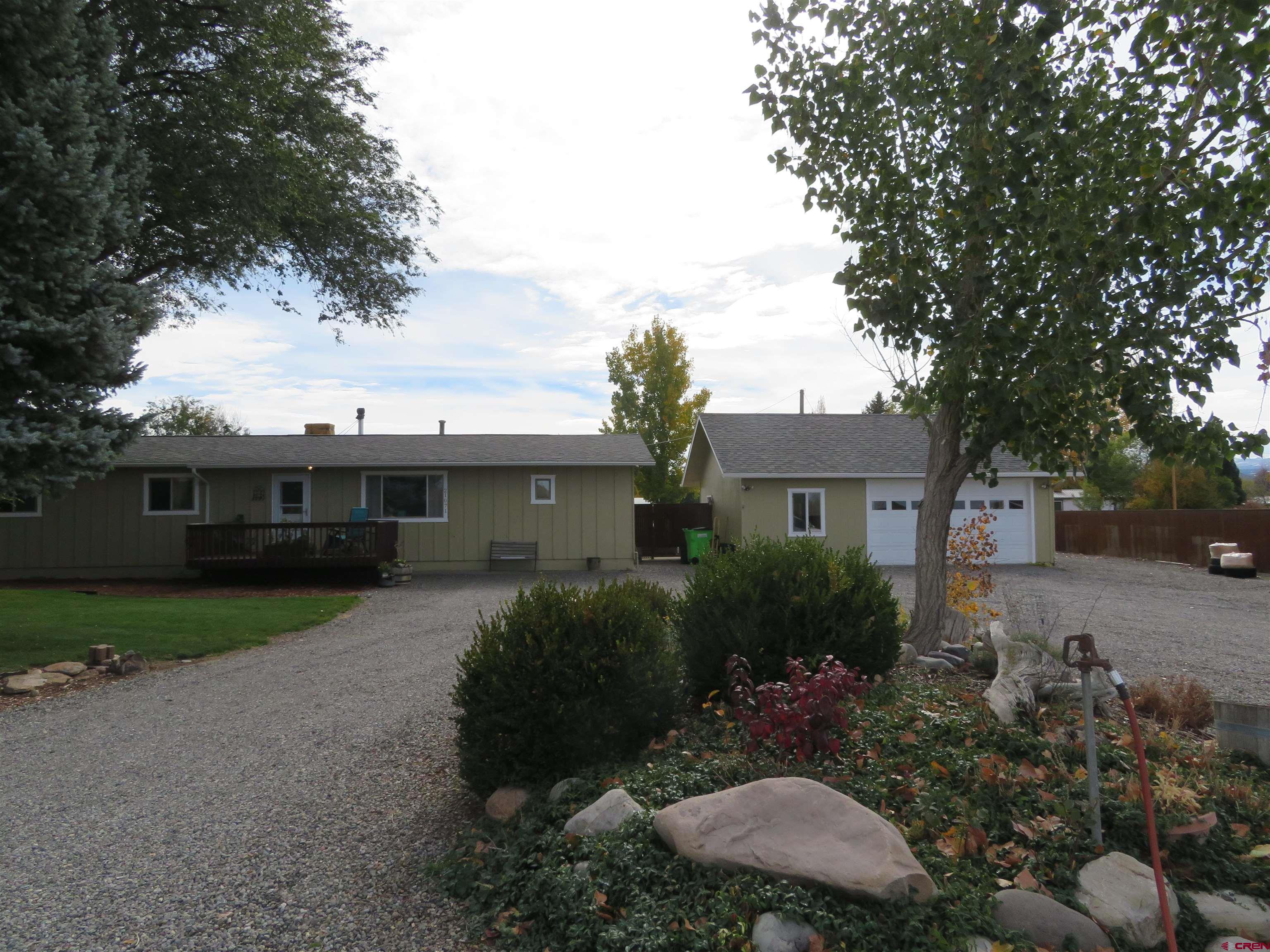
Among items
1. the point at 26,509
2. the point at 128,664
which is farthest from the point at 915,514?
the point at 26,509

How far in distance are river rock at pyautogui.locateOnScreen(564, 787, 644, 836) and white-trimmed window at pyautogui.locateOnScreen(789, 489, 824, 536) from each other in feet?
57.4

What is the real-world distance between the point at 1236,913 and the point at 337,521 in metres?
Answer: 18.4

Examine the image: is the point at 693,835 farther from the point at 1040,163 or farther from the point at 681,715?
the point at 1040,163

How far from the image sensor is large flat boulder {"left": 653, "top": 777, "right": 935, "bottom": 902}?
120 inches

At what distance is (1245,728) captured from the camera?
433 centimetres

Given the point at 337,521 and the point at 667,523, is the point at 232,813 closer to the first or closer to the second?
the point at 337,521

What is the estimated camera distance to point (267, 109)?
11578mm

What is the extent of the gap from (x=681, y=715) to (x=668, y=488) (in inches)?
957

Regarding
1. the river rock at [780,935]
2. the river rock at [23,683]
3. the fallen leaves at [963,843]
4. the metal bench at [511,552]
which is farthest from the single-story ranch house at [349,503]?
the river rock at [780,935]

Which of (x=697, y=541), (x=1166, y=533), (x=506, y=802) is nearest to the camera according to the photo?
(x=506, y=802)

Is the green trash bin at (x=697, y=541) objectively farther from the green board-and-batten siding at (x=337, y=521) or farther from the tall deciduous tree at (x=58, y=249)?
the tall deciduous tree at (x=58, y=249)

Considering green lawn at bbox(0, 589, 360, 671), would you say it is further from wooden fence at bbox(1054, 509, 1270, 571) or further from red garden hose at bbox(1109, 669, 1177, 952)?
wooden fence at bbox(1054, 509, 1270, 571)

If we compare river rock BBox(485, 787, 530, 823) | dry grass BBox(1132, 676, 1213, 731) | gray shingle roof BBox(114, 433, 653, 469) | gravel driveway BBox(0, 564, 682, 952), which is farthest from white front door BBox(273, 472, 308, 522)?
dry grass BBox(1132, 676, 1213, 731)

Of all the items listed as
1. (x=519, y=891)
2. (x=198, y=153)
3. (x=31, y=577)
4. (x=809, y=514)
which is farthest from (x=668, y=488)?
(x=519, y=891)
